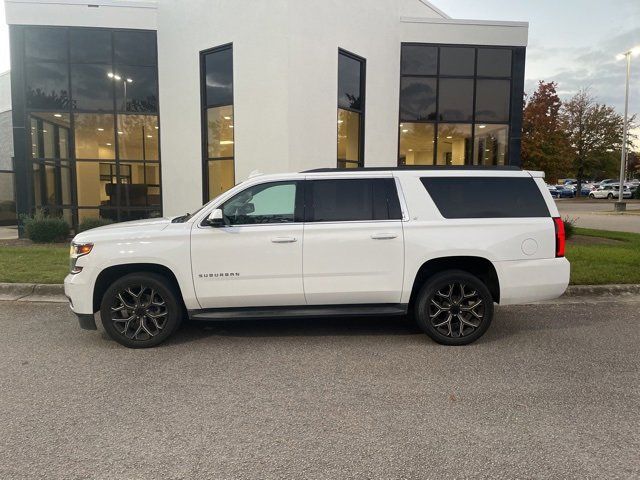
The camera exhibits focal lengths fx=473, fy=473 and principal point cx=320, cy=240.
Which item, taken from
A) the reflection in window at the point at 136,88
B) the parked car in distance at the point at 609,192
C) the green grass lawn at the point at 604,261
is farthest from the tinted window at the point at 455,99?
the parked car in distance at the point at 609,192

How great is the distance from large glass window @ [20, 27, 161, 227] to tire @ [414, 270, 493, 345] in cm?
1129

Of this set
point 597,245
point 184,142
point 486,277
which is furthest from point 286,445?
point 184,142

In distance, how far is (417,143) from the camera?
50.0 feet

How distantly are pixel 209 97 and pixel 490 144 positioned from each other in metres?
9.06

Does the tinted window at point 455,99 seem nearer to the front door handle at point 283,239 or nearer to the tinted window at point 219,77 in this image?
the tinted window at point 219,77

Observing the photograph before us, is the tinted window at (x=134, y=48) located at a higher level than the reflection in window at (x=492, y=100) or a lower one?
higher

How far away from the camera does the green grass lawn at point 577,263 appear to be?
26.2 feet

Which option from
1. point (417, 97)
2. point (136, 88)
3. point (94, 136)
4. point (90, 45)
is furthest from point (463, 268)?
point (90, 45)

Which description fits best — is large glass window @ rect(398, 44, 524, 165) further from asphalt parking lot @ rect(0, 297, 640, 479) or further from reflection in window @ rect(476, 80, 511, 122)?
asphalt parking lot @ rect(0, 297, 640, 479)

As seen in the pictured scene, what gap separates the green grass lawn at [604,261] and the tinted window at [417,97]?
5897 millimetres

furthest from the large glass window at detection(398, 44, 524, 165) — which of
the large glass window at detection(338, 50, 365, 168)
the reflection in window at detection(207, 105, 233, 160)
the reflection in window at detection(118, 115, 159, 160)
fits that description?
the reflection in window at detection(118, 115, 159, 160)

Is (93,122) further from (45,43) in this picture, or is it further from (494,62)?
(494,62)

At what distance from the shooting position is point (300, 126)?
1245 cm

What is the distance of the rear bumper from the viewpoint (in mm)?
5148
